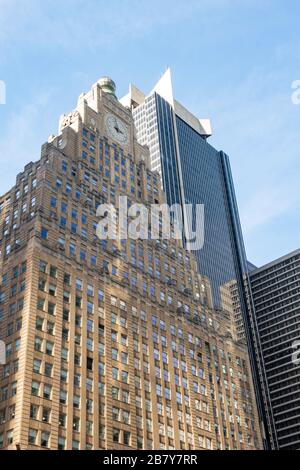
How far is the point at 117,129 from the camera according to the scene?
124 m

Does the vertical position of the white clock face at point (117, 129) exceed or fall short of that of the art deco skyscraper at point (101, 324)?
it exceeds it

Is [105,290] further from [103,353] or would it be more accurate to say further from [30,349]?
[30,349]

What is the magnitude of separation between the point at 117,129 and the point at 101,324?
167ft

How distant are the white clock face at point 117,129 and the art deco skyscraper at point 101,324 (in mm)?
491

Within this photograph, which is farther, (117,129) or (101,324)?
(117,129)

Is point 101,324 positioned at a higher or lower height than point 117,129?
lower

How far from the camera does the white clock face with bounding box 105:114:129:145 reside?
399 ft

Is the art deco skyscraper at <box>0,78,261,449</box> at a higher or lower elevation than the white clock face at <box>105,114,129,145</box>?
lower

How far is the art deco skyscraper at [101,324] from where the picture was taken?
75000 millimetres

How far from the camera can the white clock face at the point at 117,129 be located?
399ft

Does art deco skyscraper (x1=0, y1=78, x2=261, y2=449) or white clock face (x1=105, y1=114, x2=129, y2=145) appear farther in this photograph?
white clock face (x1=105, y1=114, x2=129, y2=145)

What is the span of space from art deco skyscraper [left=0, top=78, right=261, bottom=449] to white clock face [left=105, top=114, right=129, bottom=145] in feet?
1.61

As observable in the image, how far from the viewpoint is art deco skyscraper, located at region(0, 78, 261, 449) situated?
75.0 metres

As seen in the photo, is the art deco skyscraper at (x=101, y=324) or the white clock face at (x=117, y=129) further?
the white clock face at (x=117, y=129)
